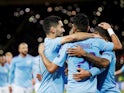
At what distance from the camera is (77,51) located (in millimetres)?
6414

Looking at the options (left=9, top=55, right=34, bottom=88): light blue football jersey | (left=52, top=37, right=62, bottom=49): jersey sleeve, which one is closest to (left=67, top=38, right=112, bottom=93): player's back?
(left=52, top=37, right=62, bottom=49): jersey sleeve

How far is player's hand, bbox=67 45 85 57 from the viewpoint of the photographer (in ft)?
21.0

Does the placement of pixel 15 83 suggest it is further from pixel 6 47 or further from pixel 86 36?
pixel 6 47

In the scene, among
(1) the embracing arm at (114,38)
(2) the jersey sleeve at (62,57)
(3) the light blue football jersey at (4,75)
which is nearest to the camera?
(2) the jersey sleeve at (62,57)

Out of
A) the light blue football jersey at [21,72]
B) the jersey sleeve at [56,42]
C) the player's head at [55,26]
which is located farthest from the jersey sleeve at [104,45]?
the light blue football jersey at [21,72]

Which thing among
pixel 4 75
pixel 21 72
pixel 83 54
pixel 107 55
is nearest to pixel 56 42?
pixel 83 54

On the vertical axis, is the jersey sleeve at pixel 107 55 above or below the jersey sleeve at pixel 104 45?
below

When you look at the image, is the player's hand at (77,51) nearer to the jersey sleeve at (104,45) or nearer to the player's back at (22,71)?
the jersey sleeve at (104,45)

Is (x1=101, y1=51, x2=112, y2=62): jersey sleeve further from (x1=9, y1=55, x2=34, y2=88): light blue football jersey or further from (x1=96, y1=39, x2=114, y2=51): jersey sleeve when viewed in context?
(x1=9, y1=55, x2=34, y2=88): light blue football jersey

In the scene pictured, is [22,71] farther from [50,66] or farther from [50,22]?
[50,66]

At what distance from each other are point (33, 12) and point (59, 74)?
2009cm

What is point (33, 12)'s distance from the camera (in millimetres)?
26906

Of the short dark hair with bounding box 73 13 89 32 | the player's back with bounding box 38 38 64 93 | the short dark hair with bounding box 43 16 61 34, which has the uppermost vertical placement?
the short dark hair with bounding box 43 16 61 34

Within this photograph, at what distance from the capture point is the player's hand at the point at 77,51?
6.41m
